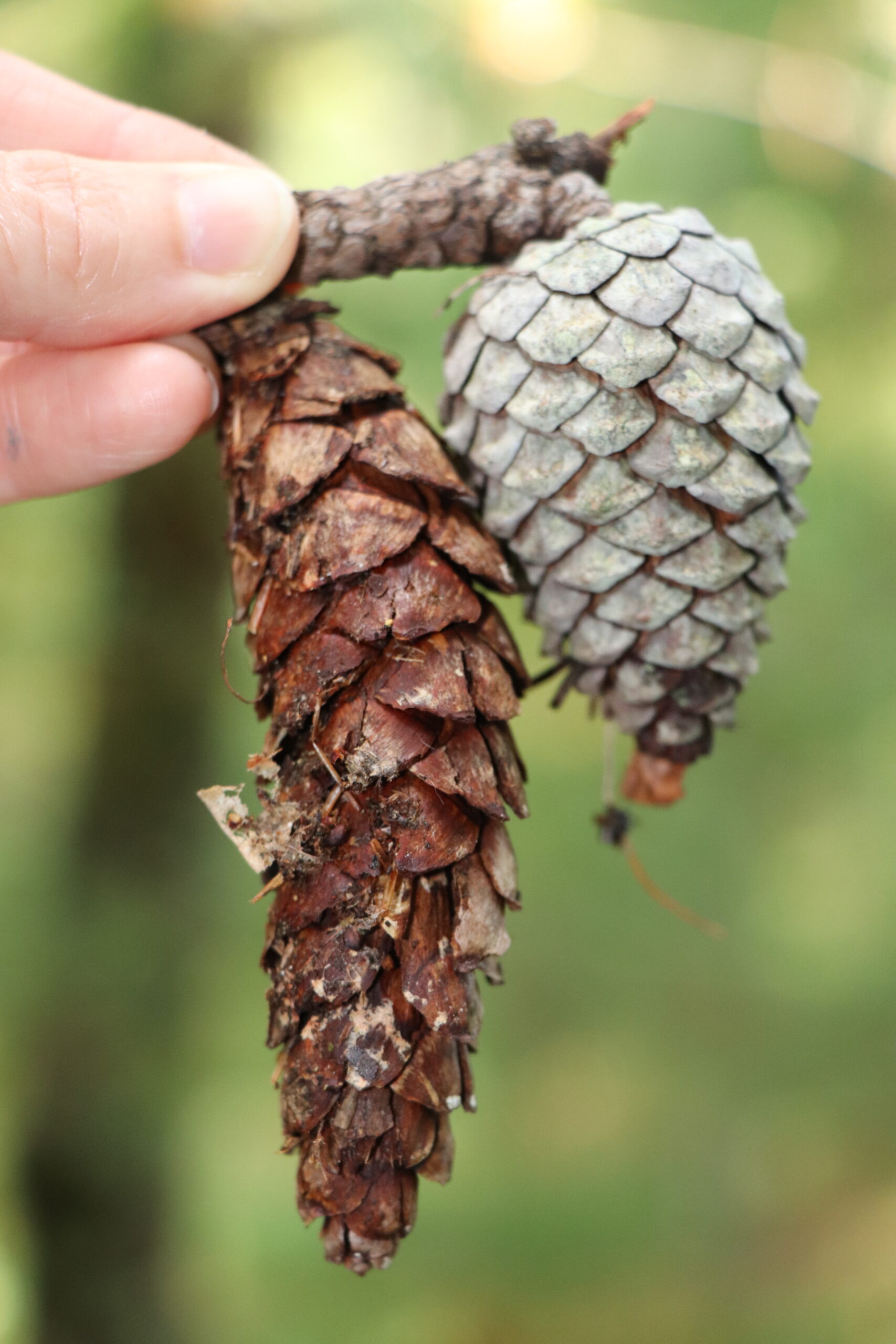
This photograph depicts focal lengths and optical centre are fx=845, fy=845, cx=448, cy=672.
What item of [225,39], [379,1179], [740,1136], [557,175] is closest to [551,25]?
[225,39]

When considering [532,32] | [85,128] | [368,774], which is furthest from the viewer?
[532,32]

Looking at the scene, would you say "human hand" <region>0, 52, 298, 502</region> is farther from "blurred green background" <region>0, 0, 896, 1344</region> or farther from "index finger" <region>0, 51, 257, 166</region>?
"blurred green background" <region>0, 0, 896, 1344</region>

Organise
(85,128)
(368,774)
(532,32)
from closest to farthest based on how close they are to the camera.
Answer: (368,774), (85,128), (532,32)

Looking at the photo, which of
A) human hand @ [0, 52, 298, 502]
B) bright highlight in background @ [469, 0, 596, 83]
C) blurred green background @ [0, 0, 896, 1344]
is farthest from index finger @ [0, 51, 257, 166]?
bright highlight in background @ [469, 0, 596, 83]

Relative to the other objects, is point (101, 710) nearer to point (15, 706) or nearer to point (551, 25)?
point (15, 706)

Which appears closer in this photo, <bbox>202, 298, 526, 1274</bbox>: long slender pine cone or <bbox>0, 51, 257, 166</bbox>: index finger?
<bbox>202, 298, 526, 1274</bbox>: long slender pine cone

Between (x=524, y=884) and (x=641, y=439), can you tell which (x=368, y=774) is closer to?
(x=641, y=439)

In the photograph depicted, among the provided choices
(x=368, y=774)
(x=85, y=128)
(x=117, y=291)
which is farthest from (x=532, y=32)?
(x=368, y=774)
